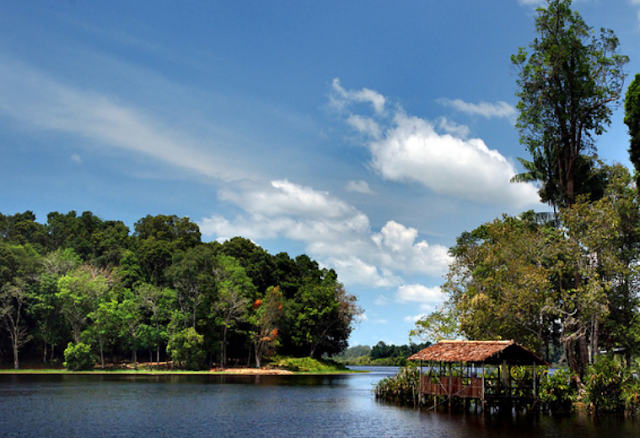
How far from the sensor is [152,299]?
2662 inches

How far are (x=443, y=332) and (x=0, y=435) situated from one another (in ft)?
108

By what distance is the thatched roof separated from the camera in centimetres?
3180

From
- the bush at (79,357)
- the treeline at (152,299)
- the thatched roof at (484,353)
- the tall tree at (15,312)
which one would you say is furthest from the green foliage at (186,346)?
the thatched roof at (484,353)

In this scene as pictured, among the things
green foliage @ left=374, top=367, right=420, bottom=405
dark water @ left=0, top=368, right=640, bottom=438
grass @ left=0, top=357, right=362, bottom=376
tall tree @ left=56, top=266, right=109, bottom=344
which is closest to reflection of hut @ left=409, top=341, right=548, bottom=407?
green foliage @ left=374, top=367, right=420, bottom=405

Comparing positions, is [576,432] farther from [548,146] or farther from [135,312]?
[135,312]

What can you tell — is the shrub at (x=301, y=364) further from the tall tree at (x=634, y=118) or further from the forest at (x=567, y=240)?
the tall tree at (x=634, y=118)

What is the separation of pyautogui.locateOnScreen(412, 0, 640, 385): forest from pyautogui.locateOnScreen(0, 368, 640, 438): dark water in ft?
25.9

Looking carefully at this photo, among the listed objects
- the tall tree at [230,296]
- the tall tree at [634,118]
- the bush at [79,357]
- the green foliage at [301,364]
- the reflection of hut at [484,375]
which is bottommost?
the green foliage at [301,364]

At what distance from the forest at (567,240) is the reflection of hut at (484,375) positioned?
3536 millimetres

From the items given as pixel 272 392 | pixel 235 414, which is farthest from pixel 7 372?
pixel 235 414

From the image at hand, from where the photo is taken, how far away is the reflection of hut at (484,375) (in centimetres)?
3247

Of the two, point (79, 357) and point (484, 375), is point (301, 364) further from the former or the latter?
point (484, 375)

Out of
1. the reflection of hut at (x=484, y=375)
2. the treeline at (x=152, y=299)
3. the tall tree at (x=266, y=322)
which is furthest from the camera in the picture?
the tall tree at (x=266, y=322)

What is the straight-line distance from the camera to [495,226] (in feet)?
144
